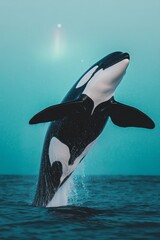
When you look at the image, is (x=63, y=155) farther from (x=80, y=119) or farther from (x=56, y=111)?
(x=56, y=111)

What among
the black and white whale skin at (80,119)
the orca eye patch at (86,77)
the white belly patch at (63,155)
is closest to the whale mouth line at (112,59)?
the black and white whale skin at (80,119)

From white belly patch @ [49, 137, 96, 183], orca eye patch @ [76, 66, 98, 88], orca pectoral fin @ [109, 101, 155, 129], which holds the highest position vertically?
orca eye patch @ [76, 66, 98, 88]

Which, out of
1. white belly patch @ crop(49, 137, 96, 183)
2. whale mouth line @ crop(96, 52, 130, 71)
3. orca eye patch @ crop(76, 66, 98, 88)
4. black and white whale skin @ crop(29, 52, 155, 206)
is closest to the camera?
whale mouth line @ crop(96, 52, 130, 71)

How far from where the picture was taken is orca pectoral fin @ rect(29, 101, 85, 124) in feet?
38.3

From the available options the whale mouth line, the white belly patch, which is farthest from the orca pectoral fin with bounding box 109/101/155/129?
the whale mouth line

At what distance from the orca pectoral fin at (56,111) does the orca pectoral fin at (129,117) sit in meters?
1.14

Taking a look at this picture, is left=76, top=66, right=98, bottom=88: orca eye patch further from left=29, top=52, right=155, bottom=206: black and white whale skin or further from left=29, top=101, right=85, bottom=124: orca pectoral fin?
left=29, top=101, right=85, bottom=124: orca pectoral fin

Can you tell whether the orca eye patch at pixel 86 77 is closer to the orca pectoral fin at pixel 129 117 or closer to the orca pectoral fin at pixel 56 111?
the orca pectoral fin at pixel 56 111

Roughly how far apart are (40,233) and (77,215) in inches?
86.3

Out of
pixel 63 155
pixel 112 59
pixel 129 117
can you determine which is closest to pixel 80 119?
pixel 63 155

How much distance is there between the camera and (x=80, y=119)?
11.9 m

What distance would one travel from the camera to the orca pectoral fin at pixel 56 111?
11.7m

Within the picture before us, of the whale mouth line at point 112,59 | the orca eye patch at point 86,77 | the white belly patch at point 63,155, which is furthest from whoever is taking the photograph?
the white belly patch at point 63,155

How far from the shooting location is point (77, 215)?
1139 centimetres
